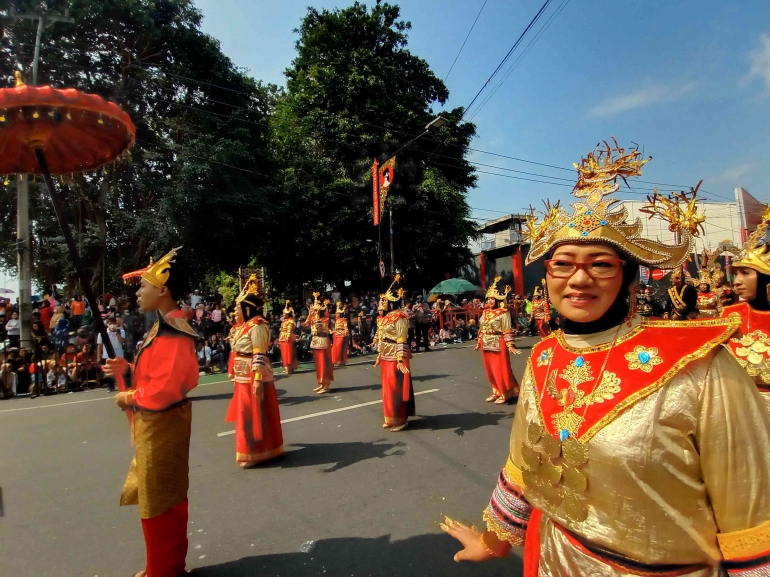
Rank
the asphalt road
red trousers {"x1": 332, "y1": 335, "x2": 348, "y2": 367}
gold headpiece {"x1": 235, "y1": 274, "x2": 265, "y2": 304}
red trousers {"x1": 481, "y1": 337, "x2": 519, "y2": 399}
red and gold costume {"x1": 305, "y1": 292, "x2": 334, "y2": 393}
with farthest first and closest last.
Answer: red trousers {"x1": 332, "y1": 335, "x2": 348, "y2": 367} → red and gold costume {"x1": 305, "y1": 292, "x2": 334, "y2": 393} → red trousers {"x1": 481, "y1": 337, "x2": 519, "y2": 399} → gold headpiece {"x1": 235, "y1": 274, "x2": 265, "y2": 304} → the asphalt road

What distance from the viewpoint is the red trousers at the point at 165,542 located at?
3070mm

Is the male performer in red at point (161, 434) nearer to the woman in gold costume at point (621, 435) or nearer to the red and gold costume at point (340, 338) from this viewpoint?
the woman in gold costume at point (621, 435)

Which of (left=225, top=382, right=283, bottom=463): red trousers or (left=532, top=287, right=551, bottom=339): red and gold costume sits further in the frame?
(left=532, top=287, right=551, bottom=339): red and gold costume

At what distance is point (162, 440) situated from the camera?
3121 millimetres

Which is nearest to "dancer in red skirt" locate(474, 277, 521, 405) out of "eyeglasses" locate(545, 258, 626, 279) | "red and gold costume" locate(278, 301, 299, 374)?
"red and gold costume" locate(278, 301, 299, 374)

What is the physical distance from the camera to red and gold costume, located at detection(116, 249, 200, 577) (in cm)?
306

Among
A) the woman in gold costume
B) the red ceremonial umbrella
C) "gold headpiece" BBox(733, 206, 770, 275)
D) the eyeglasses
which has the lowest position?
the woman in gold costume

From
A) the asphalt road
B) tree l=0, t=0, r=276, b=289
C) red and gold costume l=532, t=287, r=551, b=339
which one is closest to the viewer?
the asphalt road

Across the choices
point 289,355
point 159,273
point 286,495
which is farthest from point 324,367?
point 159,273

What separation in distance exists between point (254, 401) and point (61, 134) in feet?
10.8

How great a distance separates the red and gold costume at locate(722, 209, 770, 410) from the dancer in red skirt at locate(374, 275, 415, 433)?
152 inches

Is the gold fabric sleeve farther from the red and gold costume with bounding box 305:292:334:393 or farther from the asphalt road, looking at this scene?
the red and gold costume with bounding box 305:292:334:393

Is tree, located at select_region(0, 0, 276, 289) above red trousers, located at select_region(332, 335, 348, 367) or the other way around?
above

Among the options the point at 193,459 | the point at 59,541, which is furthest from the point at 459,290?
the point at 59,541
